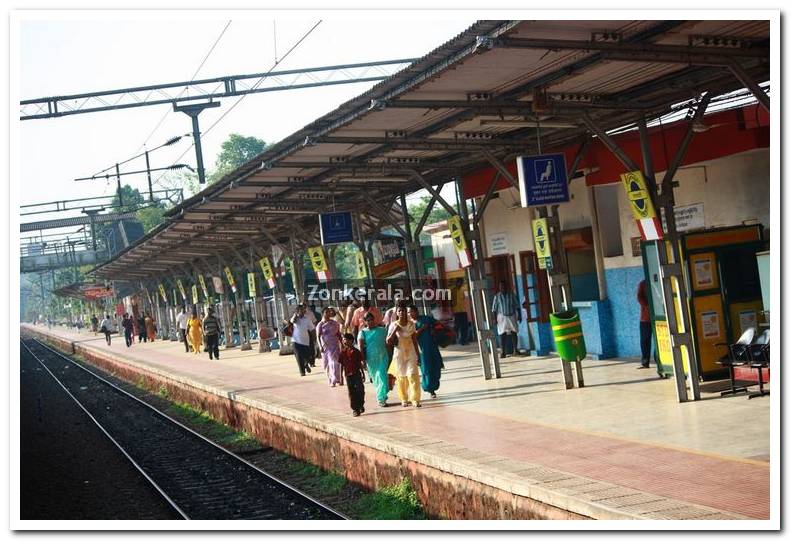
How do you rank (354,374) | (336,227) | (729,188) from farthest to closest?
1. (336,227)
2. (729,188)
3. (354,374)

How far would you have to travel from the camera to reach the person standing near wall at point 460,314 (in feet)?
88.2

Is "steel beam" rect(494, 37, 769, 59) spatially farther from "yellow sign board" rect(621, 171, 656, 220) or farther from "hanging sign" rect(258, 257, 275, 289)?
"hanging sign" rect(258, 257, 275, 289)

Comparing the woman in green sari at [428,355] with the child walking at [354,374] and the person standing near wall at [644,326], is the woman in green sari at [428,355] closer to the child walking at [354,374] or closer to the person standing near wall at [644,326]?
the child walking at [354,374]

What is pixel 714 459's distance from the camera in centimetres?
920

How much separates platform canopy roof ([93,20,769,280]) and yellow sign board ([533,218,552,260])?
1.19 meters

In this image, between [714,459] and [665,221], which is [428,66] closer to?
[665,221]

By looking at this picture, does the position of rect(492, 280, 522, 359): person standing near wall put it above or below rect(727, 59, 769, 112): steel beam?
below

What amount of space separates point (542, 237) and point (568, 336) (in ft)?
4.99

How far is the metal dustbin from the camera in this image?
15.1 m

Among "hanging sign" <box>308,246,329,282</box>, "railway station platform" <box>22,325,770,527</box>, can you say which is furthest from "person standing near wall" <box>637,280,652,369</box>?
"hanging sign" <box>308,246,329,282</box>

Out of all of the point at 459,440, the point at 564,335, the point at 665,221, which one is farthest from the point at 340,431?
the point at 665,221

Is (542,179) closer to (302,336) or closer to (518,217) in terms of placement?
(518,217)

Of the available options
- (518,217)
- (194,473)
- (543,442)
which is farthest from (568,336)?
(518,217)

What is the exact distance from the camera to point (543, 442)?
11.1 m
